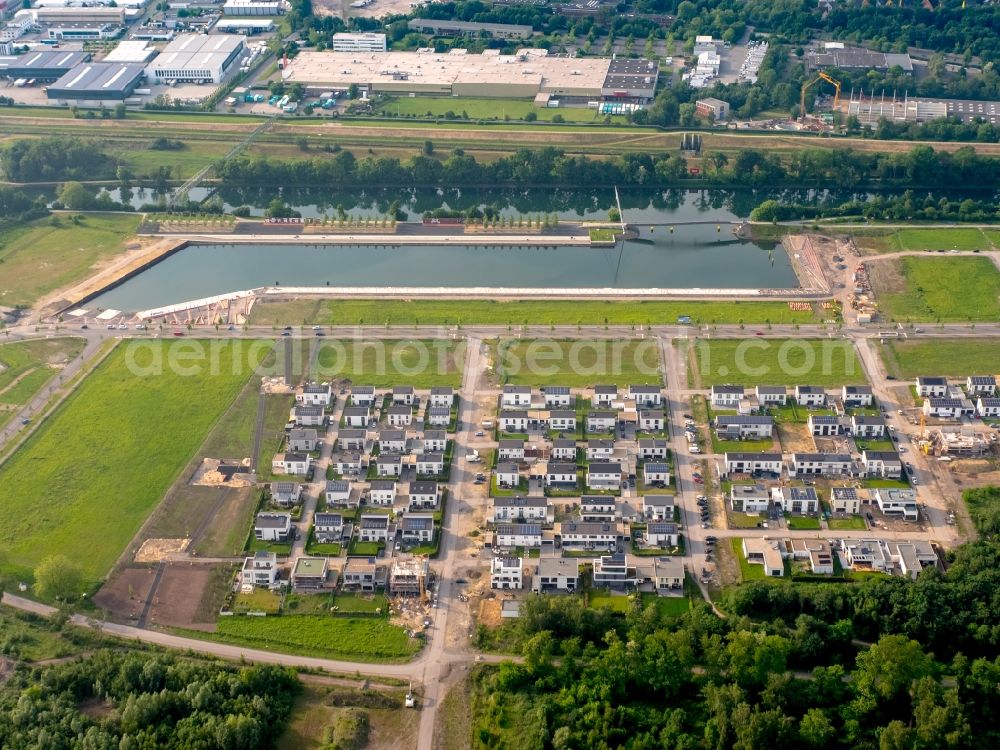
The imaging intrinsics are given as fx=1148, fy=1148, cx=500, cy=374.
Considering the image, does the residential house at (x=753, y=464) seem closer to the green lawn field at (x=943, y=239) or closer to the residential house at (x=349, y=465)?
the residential house at (x=349, y=465)

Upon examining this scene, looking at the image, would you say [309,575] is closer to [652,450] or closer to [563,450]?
[563,450]

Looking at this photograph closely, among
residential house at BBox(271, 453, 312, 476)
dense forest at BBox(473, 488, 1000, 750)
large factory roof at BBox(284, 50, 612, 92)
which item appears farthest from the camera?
large factory roof at BBox(284, 50, 612, 92)

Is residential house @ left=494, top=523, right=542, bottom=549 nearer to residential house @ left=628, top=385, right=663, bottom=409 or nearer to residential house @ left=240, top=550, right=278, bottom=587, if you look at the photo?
residential house @ left=240, top=550, right=278, bottom=587

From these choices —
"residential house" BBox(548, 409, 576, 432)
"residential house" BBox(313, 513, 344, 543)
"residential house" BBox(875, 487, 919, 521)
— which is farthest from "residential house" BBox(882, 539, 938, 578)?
"residential house" BBox(313, 513, 344, 543)

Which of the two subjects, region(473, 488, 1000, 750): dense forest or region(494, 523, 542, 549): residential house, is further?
region(494, 523, 542, 549): residential house

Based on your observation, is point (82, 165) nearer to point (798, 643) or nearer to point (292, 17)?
point (292, 17)

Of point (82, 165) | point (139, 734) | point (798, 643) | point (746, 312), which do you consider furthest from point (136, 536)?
point (82, 165)

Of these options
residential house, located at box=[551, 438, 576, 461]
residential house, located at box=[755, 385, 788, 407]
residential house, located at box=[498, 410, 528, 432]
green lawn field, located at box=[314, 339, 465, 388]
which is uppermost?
green lawn field, located at box=[314, 339, 465, 388]

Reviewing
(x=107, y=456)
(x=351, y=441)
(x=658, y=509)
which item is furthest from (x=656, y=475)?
(x=107, y=456)
